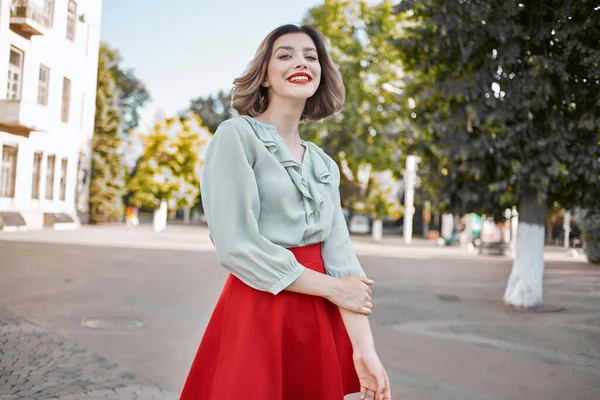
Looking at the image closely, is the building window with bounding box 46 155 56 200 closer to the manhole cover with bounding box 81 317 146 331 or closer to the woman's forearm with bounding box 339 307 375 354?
the woman's forearm with bounding box 339 307 375 354

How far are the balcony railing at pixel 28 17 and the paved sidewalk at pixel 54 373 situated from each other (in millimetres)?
2207

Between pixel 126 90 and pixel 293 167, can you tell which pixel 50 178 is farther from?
pixel 293 167

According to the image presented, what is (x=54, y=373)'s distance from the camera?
4.37 metres

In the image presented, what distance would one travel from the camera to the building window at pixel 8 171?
3174 millimetres

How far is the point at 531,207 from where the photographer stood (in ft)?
30.7

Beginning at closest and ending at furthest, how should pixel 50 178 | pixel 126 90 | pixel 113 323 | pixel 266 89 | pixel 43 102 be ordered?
1. pixel 266 89
2. pixel 43 102
3. pixel 50 178
4. pixel 126 90
5. pixel 113 323

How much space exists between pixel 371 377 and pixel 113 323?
5.65 metres

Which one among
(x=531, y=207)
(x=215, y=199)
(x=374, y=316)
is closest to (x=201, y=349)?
(x=215, y=199)

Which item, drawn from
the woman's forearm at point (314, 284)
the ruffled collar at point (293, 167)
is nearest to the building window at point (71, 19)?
the ruffled collar at point (293, 167)

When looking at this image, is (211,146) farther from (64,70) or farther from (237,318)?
(64,70)

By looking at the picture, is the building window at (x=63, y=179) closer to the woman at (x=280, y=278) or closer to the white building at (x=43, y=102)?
the white building at (x=43, y=102)

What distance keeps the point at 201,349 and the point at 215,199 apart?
1.52ft

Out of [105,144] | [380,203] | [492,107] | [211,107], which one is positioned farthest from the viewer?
[211,107]

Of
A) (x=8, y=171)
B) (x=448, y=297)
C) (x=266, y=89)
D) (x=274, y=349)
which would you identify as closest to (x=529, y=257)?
(x=448, y=297)
